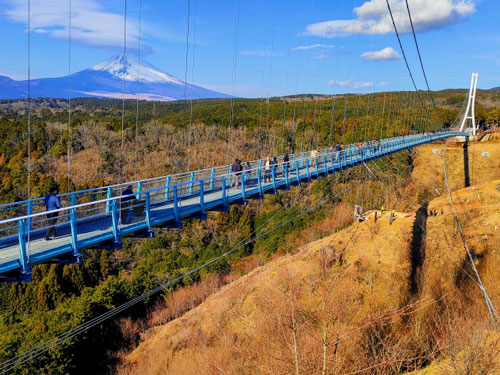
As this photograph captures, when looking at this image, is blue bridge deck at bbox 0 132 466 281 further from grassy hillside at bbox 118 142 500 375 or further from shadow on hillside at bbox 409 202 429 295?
shadow on hillside at bbox 409 202 429 295

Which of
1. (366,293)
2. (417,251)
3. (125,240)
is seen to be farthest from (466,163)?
(125,240)

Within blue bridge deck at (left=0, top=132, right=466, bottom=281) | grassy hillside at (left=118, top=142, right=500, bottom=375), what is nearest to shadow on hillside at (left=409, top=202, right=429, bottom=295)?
grassy hillside at (left=118, top=142, right=500, bottom=375)

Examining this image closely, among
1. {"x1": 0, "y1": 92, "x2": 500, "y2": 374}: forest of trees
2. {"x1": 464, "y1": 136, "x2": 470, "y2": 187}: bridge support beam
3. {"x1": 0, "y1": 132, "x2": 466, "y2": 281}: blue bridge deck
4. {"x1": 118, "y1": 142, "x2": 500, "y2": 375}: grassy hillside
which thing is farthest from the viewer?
{"x1": 464, "y1": 136, "x2": 470, "y2": 187}: bridge support beam

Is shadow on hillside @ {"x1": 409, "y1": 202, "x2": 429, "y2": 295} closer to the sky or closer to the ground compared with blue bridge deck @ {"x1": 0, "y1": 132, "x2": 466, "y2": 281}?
closer to the ground

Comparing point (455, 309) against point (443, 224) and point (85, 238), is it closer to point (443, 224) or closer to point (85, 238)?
point (443, 224)

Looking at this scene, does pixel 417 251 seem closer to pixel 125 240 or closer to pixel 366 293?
pixel 366 293

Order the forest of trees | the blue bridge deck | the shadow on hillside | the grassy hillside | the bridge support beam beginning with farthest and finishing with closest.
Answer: the bridge support beam → the shadow on hillside → the forest of trees → the grassy hillside → the blue bridge deck

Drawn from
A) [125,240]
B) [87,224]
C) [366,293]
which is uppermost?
[87,224]

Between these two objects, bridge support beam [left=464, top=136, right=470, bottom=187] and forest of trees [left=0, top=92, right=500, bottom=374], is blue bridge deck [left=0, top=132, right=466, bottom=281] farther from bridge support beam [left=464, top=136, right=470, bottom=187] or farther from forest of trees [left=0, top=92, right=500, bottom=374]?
bridge support beam [left=464, top=136, right=470, bottom=187]

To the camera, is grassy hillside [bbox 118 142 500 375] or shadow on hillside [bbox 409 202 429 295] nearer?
grassy hillside [bbox 118 142 500 375]

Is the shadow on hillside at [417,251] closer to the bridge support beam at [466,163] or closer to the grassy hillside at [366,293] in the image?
the grassy hillside at [366,293]

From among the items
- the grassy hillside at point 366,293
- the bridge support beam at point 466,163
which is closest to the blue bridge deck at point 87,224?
the grassy hillside at point 366,293
